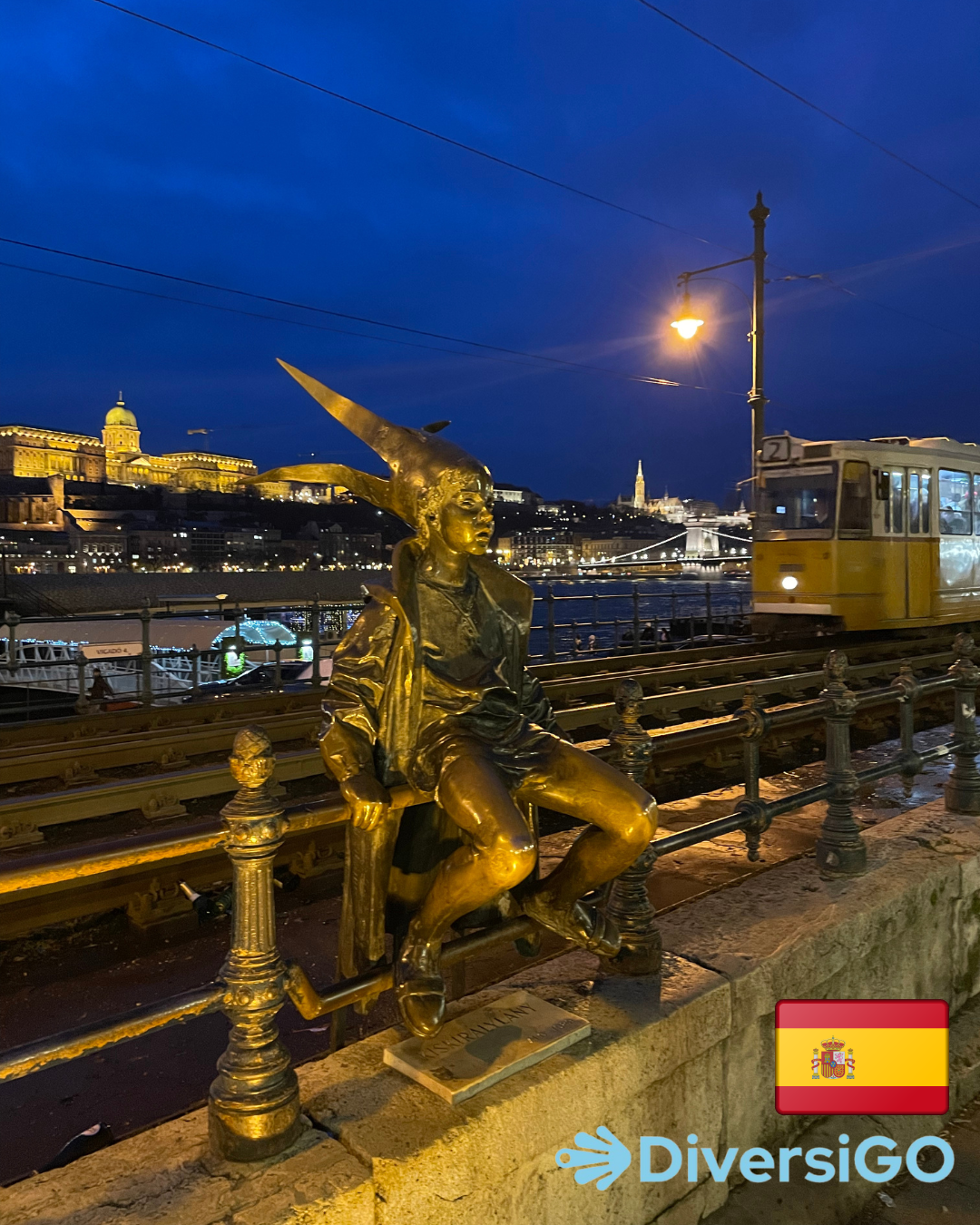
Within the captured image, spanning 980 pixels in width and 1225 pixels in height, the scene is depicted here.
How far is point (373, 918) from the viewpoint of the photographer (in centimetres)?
268

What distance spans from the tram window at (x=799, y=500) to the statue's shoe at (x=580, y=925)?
42.0ft

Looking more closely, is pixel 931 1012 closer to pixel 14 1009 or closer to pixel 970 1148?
pixel 970 1148

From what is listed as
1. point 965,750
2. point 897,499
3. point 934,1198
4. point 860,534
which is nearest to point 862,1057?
point 934,1198

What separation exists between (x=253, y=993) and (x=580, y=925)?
117cm

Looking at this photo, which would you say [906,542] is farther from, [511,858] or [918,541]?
[511,858]

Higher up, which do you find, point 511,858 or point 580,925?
point 511,858

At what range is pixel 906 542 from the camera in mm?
14922

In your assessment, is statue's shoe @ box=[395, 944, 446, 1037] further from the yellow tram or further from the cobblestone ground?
the yellow tram

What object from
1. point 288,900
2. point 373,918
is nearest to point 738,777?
point 288,900

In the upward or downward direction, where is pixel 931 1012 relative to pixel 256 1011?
downward

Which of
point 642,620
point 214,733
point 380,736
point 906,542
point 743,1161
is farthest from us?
point 642,620

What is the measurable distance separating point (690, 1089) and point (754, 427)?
14412 mm

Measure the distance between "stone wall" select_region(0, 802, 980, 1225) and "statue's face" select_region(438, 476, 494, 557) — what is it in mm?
1531

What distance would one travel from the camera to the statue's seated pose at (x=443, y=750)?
100.0 inches
